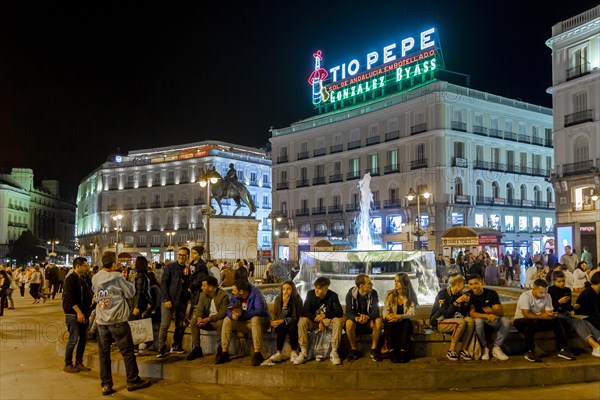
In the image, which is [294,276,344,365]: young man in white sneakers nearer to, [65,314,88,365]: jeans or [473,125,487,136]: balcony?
[65,314,88,365]: jeans

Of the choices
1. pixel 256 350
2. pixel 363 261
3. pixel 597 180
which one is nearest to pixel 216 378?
pixel 256 350

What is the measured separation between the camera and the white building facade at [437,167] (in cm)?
4803

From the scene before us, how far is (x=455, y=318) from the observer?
8.37 metres

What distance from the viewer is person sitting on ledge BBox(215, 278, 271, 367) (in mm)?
8312

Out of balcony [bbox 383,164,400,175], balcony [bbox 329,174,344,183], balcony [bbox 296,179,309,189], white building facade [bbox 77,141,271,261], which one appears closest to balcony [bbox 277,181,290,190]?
balcony [bbox 296,179,309,189]

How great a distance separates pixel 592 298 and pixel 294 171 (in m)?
54.1

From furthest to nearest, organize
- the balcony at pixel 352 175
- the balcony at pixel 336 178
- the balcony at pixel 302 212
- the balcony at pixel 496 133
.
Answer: the balcony at pixel 302 212
the balcony at pixel 336 178
the balcony at pixel 352 175
the balcony at pixel 496 133

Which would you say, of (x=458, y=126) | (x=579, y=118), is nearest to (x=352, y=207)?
(x=458, y=126)

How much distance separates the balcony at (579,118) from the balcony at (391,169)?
53.9 ft

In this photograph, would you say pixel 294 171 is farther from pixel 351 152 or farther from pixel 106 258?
pixel 106 258

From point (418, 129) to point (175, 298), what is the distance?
43.2 m

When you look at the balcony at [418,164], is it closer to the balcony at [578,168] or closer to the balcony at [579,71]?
the balcony at [578,168]

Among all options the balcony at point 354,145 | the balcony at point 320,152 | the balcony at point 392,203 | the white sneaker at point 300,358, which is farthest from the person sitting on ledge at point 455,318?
the balcony at point 320,152

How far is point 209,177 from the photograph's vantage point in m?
21.2
